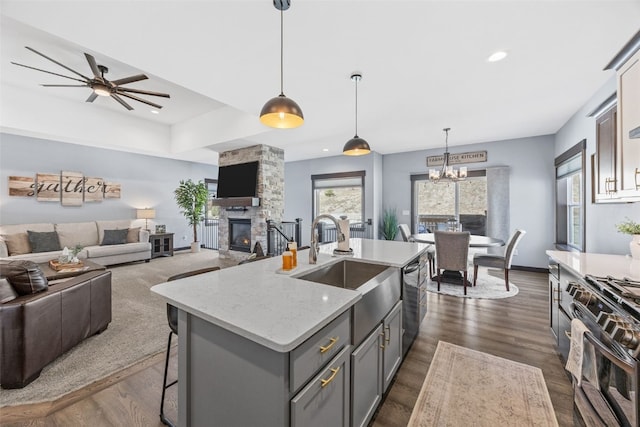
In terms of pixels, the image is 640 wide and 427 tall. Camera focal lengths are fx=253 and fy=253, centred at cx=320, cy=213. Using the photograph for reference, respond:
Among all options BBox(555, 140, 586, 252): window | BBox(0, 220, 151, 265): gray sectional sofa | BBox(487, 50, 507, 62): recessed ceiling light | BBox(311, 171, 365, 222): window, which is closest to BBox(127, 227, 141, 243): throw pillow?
BBox(0, 220, 151, 265): gray sectional sofa

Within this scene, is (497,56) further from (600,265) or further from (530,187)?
(530,187)

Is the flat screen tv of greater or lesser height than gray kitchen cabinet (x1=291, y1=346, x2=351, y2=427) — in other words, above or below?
above

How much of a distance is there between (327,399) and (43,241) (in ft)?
20.8

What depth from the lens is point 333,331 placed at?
43.4 inches

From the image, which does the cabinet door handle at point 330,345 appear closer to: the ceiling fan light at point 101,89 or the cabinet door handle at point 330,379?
the cabinet door handle at point 330,379

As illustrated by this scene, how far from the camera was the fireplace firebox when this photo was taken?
5828mm

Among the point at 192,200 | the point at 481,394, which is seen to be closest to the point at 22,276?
the point at 481,394

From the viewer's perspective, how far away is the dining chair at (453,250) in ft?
12.0

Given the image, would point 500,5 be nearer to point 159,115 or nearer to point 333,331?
point 333,331

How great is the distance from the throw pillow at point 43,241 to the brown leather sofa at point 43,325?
3.67 m

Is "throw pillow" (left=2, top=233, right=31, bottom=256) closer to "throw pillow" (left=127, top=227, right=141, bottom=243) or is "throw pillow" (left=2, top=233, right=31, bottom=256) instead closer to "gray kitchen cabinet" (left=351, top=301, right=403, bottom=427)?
"throw pillow" (left=127, top=227, right=141, bottom=243)

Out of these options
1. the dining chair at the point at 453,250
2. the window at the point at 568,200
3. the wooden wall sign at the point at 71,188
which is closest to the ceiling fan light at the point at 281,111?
the dining chair at the point at 453,250

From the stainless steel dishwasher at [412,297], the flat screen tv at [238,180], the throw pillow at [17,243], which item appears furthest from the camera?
the flat screen tv at [238,180]

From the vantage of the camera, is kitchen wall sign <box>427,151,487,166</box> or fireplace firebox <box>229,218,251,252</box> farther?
fireplace firebox <box>229,218,251,252</box>
